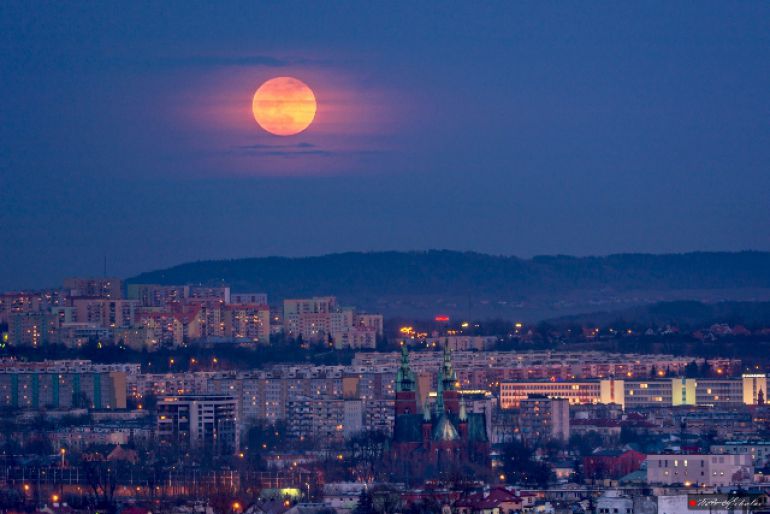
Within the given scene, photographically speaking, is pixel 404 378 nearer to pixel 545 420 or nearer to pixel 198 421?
pixel 545 420

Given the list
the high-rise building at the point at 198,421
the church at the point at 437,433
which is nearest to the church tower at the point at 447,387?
the church at the point at 437,433

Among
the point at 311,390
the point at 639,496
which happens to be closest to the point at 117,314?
the point at 311,390

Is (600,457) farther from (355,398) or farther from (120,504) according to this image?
(355,398)

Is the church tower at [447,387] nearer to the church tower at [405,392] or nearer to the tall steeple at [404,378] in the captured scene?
the church tower at [405,392]

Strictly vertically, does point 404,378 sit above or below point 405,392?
above

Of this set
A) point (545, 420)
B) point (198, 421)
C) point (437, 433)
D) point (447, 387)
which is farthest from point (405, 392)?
point (198, 421)

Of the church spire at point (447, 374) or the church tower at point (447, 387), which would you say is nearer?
the church tower at point (447, 387)

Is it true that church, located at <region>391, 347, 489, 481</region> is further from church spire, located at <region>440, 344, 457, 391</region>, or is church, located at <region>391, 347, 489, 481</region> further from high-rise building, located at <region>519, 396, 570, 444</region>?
high-rise building, located at <region>519, 396, 570, 444</region>

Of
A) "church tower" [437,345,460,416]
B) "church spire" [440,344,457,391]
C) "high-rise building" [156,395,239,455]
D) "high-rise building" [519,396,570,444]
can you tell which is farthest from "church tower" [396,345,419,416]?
"high-rise building" [156,395,239,455]

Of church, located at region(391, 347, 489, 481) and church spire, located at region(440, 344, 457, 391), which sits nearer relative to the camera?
church, located at region(391, 347, 489, 481)
